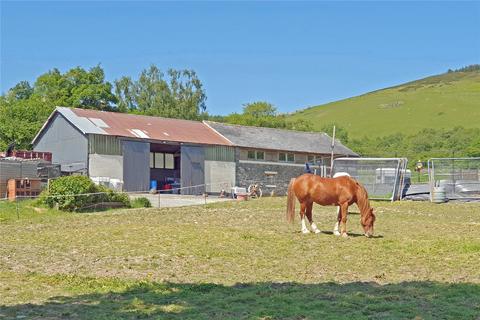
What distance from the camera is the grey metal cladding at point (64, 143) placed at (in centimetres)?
4419

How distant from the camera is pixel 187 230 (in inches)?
758

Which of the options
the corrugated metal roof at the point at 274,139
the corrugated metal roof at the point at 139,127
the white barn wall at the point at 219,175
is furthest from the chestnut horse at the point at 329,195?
the corrugated metal roof at the point at 274,139

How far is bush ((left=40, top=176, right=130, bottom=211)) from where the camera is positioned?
99.3 ft

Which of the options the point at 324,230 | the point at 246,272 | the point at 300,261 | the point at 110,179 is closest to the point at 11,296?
the point at 246,272

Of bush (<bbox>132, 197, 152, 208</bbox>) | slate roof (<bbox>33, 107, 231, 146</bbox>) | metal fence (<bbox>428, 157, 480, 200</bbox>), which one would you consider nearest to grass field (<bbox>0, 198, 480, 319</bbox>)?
bush (<bbox>132, 197, 152, 208</bbox>)

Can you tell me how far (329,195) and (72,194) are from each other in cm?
1500

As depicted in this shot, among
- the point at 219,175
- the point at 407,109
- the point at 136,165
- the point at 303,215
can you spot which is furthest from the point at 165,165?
the point at 407,109

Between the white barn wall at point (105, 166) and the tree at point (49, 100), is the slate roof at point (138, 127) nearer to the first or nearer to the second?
the white barn wall at point (105, 166)

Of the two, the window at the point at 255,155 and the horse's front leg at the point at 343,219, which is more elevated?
the window at the point at 255,155

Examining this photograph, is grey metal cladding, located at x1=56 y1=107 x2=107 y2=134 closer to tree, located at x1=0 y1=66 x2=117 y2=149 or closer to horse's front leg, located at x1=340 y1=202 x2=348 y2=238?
tree, located at x1=0 y1=66 x2=117 y2=149

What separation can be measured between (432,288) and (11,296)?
6.63 meters

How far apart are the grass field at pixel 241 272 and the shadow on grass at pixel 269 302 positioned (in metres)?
0.02

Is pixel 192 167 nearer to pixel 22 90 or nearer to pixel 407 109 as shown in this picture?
pixel 22 90

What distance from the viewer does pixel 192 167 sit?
4866 centimetres
